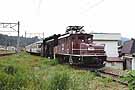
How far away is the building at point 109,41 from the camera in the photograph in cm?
4575

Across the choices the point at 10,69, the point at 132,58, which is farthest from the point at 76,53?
the point at 132,58

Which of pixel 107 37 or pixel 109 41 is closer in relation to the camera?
pixel 109 41

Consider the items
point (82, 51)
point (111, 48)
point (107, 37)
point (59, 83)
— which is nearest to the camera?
point (59, 83)

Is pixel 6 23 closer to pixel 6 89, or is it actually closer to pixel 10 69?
pixel 10 69

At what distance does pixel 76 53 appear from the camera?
68.4ft

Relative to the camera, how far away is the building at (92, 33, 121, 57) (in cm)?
4575

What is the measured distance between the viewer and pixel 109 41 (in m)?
46.6

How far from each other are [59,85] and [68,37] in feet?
44.9

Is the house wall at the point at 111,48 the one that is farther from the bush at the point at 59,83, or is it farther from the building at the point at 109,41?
the bush at the point at 59,83

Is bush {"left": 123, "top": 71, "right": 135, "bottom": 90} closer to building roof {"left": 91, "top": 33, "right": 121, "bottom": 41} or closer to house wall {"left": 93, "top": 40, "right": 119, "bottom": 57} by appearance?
Result: house wall {"left": 93, "top": 40, "right": 119, "bottom": 57}

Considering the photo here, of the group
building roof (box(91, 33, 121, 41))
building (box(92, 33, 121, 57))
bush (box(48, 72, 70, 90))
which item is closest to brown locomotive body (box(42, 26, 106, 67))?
bush (box(48, 72, 70, 90))

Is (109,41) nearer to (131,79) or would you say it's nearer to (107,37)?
(107,37)

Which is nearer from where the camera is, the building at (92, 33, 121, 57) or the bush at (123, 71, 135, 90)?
the bush at (123, 71, 135, 90)

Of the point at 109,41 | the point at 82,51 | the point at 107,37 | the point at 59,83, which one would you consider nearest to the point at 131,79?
the point at 59,83
